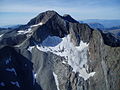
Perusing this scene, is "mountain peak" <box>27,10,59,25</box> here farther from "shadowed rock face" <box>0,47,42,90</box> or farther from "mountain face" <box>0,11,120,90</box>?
"shadowed rock face" <box>0,47,42,90</box>

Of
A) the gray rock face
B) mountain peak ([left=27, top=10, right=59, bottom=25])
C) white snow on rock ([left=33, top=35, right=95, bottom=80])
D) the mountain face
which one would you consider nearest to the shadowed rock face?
the mountain face

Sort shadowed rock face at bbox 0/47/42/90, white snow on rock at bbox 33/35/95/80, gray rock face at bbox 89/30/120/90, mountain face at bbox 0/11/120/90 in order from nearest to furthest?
1. gray rock face at bbox 89/30/120/90
2. shadowed rock face at bbox 0/47/42/90
3. mountain face at bbox 0/11/120/90
4. white snow on rock at bbox 33/35/95/80

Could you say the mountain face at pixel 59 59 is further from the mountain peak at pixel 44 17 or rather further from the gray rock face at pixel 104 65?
the mountain peak at pixel 44 17

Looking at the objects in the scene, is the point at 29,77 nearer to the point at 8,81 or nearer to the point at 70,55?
the point at 8,81

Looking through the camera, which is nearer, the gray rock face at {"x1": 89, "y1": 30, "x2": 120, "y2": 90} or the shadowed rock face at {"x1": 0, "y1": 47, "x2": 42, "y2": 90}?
the gray rock face at {"x1": 89, "y1": 30, "x2": 120, "y2": 90}

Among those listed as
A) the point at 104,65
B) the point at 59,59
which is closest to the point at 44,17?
the point at 59,59

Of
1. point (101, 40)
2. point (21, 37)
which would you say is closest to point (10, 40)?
point (21, 37)

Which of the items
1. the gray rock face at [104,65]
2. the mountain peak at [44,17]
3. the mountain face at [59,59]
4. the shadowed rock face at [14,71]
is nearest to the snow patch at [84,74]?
the mountain face at [59,59]

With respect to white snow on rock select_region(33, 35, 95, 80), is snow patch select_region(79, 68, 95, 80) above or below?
below
